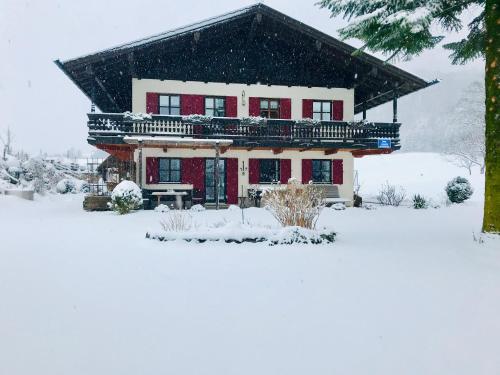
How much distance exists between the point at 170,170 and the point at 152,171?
896 mm

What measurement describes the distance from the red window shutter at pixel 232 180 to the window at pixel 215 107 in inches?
97.6

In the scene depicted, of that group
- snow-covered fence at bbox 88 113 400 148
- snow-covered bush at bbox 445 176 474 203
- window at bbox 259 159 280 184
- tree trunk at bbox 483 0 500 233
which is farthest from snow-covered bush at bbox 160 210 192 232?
snow-covered bush at bbox 445 176 474 203

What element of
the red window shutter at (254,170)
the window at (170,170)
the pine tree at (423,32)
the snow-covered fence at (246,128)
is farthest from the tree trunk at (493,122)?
the window at (170,170)

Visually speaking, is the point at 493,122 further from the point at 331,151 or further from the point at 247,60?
the point at 247,60

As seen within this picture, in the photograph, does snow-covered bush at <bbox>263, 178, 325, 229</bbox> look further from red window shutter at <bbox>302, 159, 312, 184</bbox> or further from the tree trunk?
red window shutter at <bbox>302, 159, 312, 184</bbox>

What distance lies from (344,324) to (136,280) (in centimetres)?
291

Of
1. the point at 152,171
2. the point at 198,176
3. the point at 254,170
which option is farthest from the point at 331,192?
the point at 152,171

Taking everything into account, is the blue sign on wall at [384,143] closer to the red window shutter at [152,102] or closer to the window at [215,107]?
the window at [215,107]

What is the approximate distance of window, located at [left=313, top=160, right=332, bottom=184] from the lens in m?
19.9

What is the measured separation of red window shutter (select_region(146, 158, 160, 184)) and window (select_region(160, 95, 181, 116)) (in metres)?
2.47

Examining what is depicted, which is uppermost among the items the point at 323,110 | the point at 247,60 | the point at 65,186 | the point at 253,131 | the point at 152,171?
the point at 247,60

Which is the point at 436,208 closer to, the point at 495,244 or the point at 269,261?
the point at 495,244

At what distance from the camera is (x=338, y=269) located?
567 cm

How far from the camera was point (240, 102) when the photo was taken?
1892 cm
